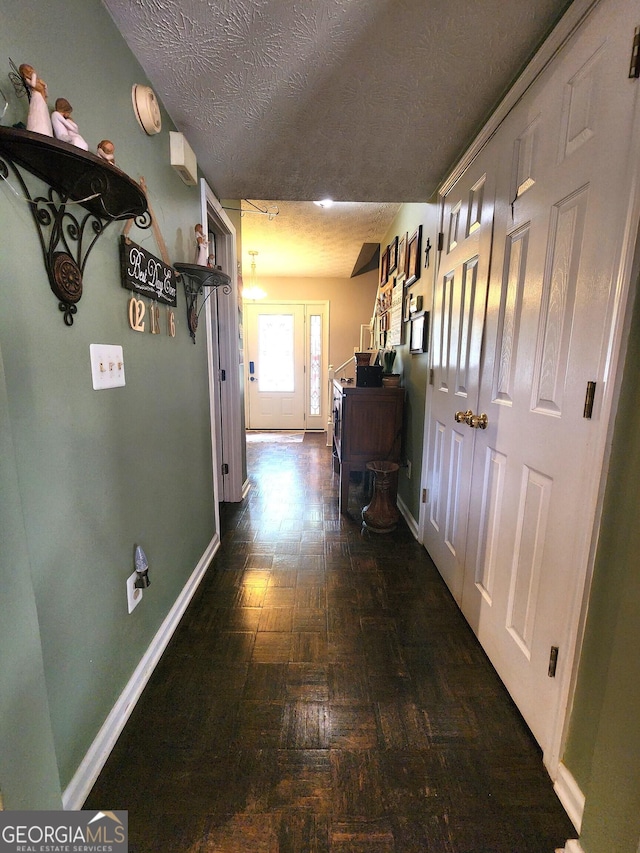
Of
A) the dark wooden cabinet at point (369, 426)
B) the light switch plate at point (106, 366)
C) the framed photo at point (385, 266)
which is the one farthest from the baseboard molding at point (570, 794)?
the framed photo at point (385, 266)

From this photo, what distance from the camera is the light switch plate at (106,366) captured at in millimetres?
997

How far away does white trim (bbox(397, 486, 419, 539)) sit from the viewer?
96.1 inches

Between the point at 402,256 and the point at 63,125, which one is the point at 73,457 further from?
the point at 402,256

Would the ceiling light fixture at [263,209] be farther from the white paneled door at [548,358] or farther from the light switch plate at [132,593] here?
the light switch plate at [132,593]

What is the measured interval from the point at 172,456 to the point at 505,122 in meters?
1.85

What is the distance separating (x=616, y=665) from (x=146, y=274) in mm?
1697

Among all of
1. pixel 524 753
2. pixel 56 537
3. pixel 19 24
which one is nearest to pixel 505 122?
pixel 19 24

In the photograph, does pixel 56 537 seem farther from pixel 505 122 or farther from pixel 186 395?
pixel 505 122

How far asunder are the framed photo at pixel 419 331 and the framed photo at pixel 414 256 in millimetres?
279

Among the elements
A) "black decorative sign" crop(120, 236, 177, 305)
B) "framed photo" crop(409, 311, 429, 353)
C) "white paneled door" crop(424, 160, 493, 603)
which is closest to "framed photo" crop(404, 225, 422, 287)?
"framed photo" crop(409, 311, 429, 353)

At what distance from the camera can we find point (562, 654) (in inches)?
38.2

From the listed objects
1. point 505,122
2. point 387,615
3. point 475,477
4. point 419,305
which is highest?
point 505,122

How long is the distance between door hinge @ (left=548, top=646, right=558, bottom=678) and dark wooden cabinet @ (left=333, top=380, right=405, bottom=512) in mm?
1770

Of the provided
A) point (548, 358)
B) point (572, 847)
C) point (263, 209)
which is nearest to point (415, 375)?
point (548, 358)
